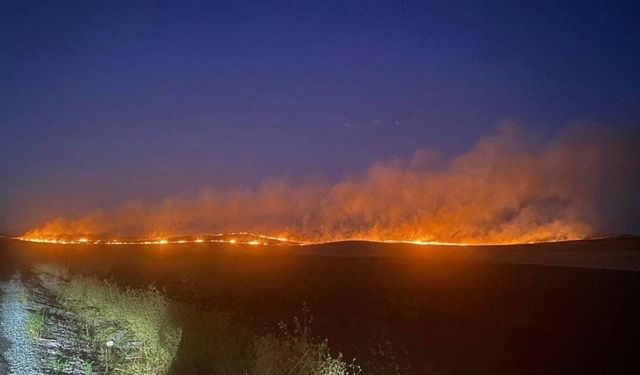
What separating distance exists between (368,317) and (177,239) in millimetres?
21974

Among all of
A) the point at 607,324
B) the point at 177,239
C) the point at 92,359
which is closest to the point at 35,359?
the point at 92,359

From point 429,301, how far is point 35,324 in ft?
35.2

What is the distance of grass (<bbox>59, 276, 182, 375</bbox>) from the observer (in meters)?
10.7

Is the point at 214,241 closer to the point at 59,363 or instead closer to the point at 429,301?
the point at 429,301

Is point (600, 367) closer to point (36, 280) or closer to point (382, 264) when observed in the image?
point (382, 264)

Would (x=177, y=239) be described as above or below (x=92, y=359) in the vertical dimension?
above

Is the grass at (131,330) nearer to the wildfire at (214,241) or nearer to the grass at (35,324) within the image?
the grass at (35,324)

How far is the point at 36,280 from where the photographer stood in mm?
25328

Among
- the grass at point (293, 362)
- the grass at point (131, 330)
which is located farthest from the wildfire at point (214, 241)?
the grass at point (293, 362)

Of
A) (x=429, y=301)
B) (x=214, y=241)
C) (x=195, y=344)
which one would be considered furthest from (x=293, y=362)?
(x=214, y=241)

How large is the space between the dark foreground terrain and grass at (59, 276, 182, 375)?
1.30 feet

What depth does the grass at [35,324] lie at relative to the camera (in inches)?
542

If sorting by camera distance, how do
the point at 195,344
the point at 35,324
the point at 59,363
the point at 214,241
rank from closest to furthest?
the point at 59,363 < the point at 195,344 < the point at 35,324 < the point at 214,241

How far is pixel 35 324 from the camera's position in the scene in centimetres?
1461
